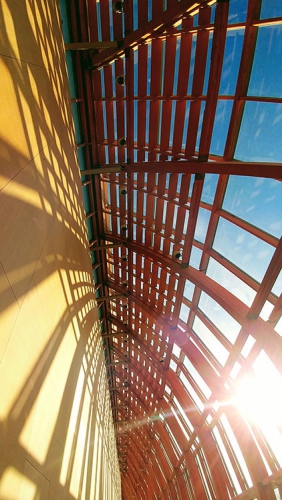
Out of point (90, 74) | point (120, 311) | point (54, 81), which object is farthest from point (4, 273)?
point (120, 311)

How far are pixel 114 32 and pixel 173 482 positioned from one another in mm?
30156

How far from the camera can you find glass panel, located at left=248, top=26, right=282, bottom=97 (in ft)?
22.2

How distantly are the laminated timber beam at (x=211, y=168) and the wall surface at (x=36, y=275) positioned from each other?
5.00 m

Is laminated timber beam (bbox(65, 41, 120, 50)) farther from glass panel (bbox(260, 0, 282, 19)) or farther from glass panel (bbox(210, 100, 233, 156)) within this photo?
glass panel (bbox(260, 0, 282, 19))

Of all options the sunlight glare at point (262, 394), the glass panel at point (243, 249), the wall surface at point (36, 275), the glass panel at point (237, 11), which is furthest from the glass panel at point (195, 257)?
the glass panel at point (237, 11)

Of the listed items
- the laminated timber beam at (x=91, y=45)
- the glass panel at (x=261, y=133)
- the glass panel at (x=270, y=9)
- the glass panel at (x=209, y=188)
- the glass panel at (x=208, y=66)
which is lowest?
the glass panel at (x=261, y=133)

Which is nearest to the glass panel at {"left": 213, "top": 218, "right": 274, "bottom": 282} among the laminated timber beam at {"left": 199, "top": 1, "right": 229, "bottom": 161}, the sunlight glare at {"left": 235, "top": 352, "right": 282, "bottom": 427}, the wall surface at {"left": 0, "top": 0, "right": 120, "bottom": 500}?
the laminated timber beam at {"left": 199, "top": 1, "right": 229, "bottom": 161}

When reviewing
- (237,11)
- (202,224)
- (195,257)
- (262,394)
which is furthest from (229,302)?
(237,11)

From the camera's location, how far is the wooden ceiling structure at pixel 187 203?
8375 millimetres

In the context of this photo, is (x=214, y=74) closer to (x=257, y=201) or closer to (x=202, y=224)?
(x=257, y=201)

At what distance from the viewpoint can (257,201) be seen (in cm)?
916

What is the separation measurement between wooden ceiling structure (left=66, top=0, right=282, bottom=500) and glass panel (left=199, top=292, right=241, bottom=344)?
74mm

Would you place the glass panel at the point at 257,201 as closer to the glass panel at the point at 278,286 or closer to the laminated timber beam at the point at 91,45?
the glass panel at the point at 278,286

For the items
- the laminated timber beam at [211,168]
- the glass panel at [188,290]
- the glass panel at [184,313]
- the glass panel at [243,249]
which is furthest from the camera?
the glass panel at [184,313]
